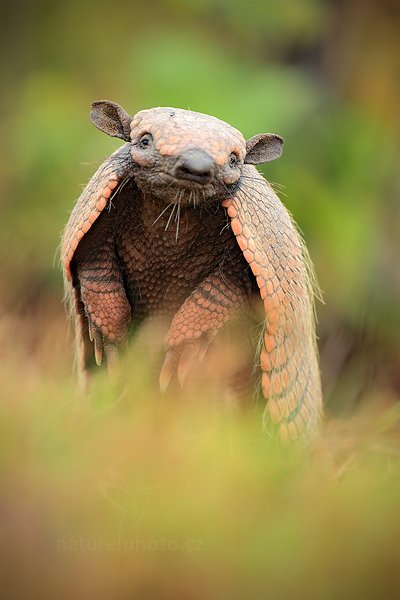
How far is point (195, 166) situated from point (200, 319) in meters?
0.73

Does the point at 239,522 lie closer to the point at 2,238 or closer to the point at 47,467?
the point at 47,467

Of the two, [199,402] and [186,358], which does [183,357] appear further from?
[199,402]

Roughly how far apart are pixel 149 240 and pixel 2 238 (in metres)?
3.37

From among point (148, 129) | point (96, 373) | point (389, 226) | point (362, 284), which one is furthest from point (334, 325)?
point (148, 129)

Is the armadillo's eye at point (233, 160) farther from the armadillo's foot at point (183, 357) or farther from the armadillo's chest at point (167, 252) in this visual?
the armadillo's foot at point (183, 357)

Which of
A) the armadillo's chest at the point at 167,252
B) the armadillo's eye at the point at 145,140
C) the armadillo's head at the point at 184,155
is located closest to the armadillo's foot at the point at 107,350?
the armadillo's chest at the point at 167,252

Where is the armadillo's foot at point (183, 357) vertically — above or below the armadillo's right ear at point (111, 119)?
below

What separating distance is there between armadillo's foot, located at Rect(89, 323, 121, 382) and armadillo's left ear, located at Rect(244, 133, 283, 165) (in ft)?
3.31

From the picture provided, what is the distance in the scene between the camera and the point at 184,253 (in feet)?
13.2

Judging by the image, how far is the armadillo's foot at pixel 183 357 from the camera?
3943 millimetres

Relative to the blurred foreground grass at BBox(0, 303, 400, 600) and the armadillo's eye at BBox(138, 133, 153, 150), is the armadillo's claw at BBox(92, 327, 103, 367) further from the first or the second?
the blurred foreground grass at BBox(0, 303, 400, 600)

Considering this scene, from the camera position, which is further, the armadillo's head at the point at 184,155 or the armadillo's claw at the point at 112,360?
the armadillo's claw at the point at 112,360

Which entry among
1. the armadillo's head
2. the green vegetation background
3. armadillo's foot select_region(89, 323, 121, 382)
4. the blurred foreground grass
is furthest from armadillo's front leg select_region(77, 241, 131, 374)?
the blurred foreground grass

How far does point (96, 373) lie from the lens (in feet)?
14.4
